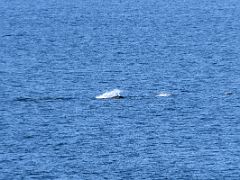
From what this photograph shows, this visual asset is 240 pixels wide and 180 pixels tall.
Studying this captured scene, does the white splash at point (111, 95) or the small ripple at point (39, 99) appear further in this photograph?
the white splash at point (111, 95)

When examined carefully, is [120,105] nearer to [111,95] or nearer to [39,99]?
[111,95]

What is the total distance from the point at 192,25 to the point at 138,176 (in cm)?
10221

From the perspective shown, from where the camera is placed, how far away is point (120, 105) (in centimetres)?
9588

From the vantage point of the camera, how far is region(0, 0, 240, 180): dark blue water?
7531cm

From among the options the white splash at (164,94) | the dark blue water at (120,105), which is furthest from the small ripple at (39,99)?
the white splash at (164,94)

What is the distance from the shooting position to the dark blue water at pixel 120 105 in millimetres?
75312

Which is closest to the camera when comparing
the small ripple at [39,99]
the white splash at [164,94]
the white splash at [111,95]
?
the small ripple at [39,99]

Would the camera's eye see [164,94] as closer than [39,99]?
No

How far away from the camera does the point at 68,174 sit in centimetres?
7288

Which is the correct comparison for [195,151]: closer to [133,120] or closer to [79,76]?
[133,120]

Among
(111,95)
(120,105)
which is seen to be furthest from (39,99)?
(120,105)

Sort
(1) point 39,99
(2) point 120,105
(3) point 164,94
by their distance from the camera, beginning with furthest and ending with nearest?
(3) point 164,94
(1) point 39,99
(2) point 120,105

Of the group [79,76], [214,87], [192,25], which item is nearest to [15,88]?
[79,76]

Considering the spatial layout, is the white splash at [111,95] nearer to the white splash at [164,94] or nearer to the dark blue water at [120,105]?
the dark blue water at [120,105]
